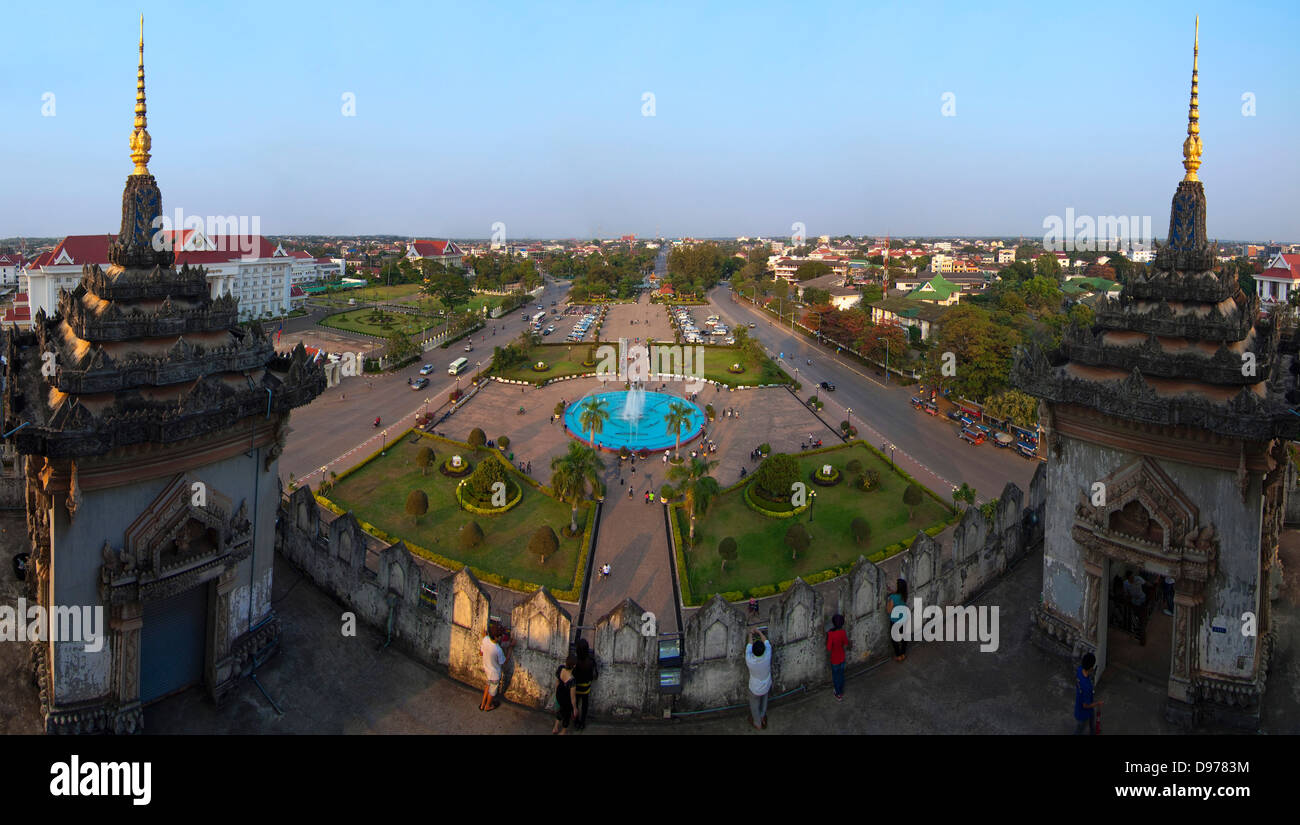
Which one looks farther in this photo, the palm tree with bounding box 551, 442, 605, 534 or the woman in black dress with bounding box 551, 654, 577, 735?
Result: the palm tree with bounding box 551, 442, 605, 534

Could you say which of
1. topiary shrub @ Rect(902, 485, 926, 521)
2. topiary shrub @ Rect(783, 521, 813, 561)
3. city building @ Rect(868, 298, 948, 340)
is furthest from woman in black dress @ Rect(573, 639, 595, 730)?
city building @ Rect(868, 298, 948, 340)

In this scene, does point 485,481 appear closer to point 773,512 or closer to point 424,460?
point 424,460

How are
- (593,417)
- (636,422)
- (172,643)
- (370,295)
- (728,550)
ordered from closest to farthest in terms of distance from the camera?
(172,643), (728,550), (593,417), (636,422), (370,295)

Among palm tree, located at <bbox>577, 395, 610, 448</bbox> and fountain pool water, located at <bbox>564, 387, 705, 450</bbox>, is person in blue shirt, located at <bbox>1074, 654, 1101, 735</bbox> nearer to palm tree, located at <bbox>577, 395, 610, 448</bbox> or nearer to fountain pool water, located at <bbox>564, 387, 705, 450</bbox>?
fountain pool water, located at <bbox>564, 387, 705, 450</bbox>

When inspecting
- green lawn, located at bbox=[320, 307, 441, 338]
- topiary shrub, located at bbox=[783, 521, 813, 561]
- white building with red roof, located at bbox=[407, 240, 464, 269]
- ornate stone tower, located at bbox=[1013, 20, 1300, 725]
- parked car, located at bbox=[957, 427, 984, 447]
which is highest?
white building with red roof, located at bbox=[407, 240, 464, 269]

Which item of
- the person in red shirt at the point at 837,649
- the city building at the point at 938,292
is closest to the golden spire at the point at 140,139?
the person in red shirt at the point at 837,649

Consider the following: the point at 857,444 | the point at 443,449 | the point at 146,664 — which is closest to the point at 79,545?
the point at 146,664
